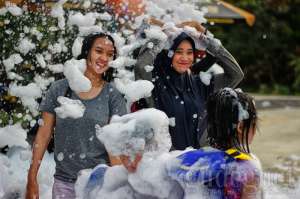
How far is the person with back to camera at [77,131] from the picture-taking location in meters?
3.20

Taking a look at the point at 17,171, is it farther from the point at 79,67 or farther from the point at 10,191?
the point at 79,67

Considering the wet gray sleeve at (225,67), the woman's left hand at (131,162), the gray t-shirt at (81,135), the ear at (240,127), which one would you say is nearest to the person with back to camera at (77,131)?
the gray t-shirt at (81,135)

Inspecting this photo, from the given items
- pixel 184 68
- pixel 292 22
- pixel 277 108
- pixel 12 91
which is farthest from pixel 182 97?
pixel 292 22

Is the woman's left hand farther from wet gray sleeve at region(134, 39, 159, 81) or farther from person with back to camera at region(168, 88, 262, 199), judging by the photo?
wet gray sleeve at region(134, 39, 159, 81)

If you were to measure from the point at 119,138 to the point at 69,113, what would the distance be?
A: 60 cm

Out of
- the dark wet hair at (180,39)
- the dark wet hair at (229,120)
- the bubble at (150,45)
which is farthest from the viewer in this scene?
the bubble at (150,45)

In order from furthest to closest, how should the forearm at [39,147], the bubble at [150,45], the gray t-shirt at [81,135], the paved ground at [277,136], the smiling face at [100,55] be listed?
the paved ground at [277,136] < the bubble at [150,45] < the smiling face at [100,55] < the forearm at [39,147] < the gray t-shirt at [81,135]

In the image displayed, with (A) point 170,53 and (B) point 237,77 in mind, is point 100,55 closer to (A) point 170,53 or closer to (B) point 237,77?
(A) point 170,53

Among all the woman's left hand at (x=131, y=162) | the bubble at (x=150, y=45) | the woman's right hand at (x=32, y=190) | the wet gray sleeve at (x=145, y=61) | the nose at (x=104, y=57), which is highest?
the bubble at (x=150, y=45)

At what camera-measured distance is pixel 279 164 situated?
25.9 ft

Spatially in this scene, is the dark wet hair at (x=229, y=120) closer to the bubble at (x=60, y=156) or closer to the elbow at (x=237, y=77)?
the bubble at (x=60, y=156)

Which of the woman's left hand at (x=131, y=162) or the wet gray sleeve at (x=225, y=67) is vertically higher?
the wet gray sleeve at (x=225, y=67)

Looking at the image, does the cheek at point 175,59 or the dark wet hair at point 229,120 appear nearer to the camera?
the dark wet hair at point 229,120

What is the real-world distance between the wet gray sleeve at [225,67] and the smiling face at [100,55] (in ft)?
2.02
